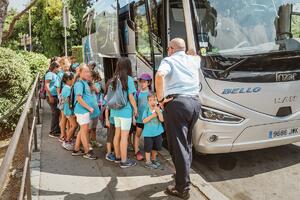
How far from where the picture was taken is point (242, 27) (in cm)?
554

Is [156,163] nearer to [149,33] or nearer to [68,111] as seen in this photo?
[68,111]

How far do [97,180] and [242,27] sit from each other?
10.1 feet

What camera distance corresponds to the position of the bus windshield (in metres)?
5.45

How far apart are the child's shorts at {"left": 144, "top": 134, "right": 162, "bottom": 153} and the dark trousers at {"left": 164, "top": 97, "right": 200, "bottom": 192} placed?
96 cm

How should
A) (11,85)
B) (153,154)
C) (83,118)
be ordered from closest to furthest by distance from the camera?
(153,154)
(83,118)
(11,85)

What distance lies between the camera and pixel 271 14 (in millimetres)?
5688

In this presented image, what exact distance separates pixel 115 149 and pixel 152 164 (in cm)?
64

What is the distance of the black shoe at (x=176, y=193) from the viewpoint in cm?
454

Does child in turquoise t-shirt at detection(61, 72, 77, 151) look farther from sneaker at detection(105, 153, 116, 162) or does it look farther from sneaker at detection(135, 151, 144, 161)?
sneaker at detection(135, 151, 144, 161)

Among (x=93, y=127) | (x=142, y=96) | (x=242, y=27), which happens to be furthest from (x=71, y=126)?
(x=242, y=27)

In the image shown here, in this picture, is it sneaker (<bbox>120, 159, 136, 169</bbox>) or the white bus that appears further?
sneaker (<bbox>120, 159, 136, 169</bbox>)

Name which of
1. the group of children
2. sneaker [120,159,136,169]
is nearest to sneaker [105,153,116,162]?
the group of children

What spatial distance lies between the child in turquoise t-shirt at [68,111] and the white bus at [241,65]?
5.86ft

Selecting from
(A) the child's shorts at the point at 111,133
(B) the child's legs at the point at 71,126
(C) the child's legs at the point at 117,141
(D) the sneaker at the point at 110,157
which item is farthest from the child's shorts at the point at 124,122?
(B) the child's legs at the point at 71,126
